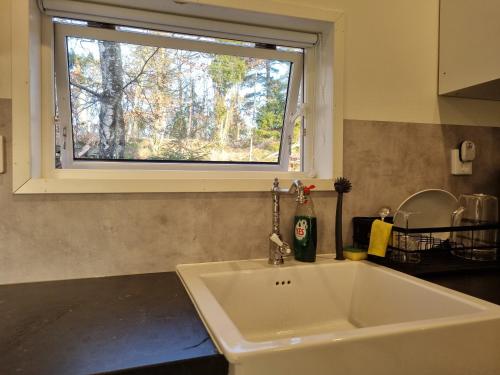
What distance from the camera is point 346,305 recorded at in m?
1.26

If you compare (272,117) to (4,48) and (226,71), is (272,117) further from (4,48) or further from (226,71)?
(4,48)

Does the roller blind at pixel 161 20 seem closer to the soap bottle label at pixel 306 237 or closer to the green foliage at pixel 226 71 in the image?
the green foliage at pixel 226 71

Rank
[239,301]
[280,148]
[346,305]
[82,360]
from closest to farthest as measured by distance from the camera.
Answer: [82,360] → [239,301] → [346,305] → [280,148]

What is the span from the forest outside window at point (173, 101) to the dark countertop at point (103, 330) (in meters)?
0.53

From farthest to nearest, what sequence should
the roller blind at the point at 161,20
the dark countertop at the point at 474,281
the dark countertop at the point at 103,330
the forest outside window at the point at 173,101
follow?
the forest outside window at the point at 173,101, the roller blind at the point at 161,20, the dark countertop at the point at 474,281, the dark countertop at the point at 103,330

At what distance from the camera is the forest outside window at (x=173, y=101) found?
1363 millimetres

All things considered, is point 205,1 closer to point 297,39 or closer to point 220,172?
point 297,39

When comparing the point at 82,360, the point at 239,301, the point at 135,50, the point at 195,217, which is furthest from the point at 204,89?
the point at 82,360

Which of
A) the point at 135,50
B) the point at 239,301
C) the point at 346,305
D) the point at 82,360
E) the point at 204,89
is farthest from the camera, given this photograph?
the point at 204,89

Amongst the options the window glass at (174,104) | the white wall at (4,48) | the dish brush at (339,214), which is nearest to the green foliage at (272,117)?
the window glass at (174,104)

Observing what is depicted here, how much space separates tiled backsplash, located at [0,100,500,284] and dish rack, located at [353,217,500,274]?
14 centimetres

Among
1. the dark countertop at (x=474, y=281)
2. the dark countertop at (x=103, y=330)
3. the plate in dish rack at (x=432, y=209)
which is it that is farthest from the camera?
the plate in dish rack at (x=432, y=209)

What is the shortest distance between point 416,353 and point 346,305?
51 centimetres

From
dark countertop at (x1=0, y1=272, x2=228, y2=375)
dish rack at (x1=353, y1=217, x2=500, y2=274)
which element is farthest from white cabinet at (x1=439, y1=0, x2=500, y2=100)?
dark countertop at (x1=0, y1=272, x2=228, y2=375)
